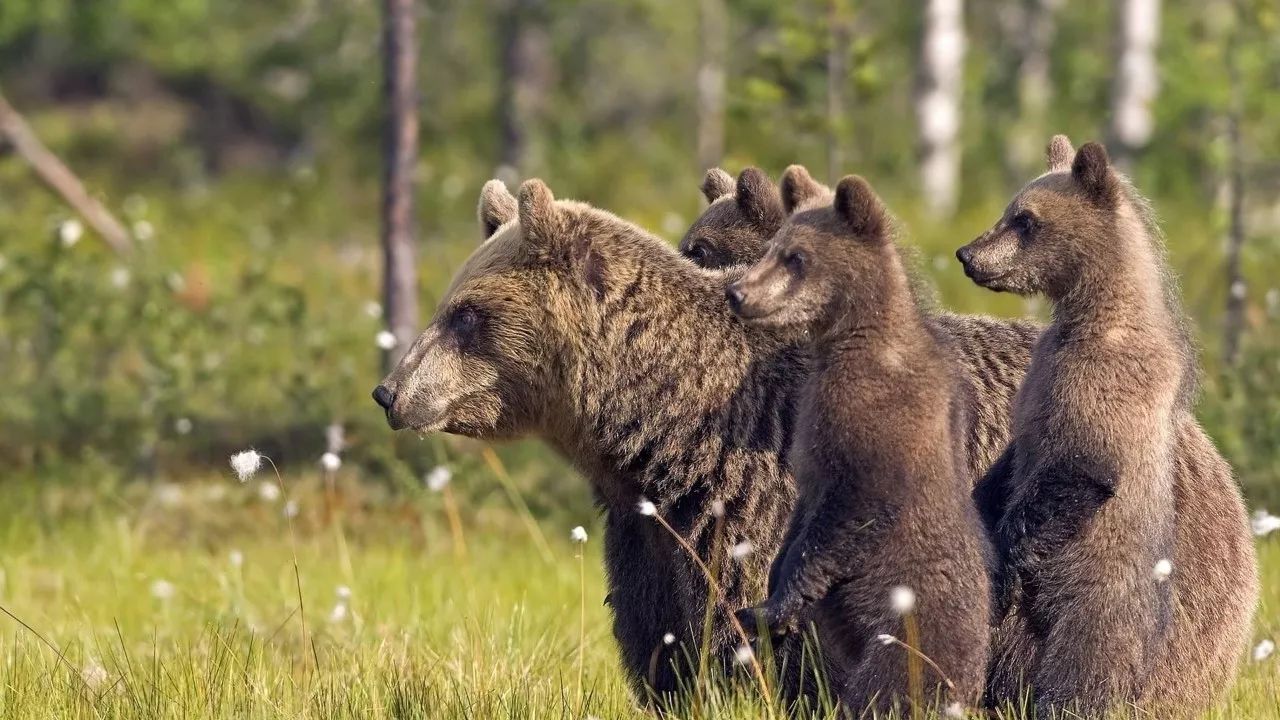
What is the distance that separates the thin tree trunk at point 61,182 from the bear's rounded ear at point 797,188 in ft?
23.5

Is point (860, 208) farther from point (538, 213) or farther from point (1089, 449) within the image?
point (538, 213)

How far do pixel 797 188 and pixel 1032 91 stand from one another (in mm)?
20588

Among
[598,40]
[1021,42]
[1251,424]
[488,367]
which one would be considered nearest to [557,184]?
[598,40]

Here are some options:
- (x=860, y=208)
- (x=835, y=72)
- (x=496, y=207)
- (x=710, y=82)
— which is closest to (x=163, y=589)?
(x=496, y=207)

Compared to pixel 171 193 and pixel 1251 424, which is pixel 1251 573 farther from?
pixel 171 193

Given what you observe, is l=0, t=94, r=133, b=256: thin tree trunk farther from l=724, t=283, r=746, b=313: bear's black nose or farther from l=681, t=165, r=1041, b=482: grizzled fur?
l=724, t=283, r=746, b=313: bear's black nose

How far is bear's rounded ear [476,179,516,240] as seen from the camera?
18.8ft

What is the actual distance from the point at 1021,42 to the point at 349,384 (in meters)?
17.4

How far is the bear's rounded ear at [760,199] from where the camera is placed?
575 cm

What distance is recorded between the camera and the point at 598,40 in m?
26.5

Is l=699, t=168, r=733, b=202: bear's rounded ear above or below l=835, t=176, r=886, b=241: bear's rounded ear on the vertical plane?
below

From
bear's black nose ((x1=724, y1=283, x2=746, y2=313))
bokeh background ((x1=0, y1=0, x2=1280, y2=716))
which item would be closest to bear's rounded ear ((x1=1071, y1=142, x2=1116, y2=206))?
bokeh background ((x1=0, y1=0, x2=1280, y2=716))

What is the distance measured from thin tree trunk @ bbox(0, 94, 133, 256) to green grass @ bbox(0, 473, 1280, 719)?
2.60m

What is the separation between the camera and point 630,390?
505cm
